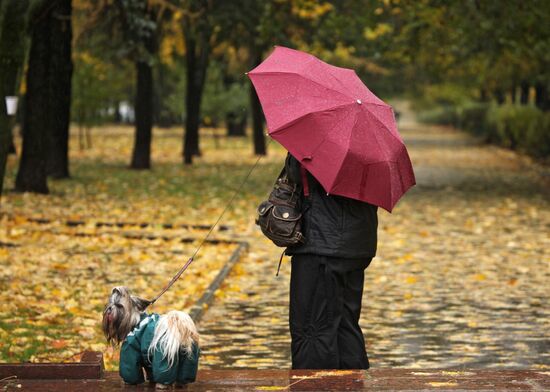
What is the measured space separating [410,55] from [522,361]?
18.1 meters

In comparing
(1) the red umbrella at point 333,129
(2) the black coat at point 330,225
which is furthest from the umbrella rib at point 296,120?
(2) the black coat at point 330,225

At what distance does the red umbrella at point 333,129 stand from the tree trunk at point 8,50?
5.48 m

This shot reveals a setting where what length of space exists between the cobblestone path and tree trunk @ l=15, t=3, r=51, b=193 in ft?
21.0

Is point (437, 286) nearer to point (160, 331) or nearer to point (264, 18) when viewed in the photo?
point (160, 331)

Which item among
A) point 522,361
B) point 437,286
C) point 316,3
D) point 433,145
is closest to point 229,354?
point 522,361

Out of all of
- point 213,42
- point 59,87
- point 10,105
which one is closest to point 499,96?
point 213,42

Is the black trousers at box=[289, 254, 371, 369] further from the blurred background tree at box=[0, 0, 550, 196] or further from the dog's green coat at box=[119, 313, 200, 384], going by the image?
the blurred background tree at box=[0, 0, 550, 196]

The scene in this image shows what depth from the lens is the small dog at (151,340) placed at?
551cm

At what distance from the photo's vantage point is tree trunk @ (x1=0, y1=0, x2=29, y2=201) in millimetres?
11266

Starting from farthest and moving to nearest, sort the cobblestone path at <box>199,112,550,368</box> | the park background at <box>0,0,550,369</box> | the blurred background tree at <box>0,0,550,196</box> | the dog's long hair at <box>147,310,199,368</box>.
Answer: the blurred background tree at <box>0,0,550,196</box> → the park background at <box>0,0,550,369</box> → the cobblestone path at <box>199,112,550,368</box> → the dog's long hair at <box>147,310,199,368</box>

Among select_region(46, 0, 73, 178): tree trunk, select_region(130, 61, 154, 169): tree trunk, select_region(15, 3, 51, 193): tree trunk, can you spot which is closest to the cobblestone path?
select_region(15, 3, 51, 193): tree trunk

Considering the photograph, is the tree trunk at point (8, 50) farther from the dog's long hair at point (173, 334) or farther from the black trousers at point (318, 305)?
the dog's long hair at point (173, 334)

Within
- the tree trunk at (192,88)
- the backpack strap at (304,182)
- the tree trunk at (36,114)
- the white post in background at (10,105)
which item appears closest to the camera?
the backpack strap at (304,182)

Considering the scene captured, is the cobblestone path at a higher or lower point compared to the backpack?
lower
